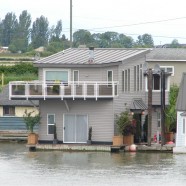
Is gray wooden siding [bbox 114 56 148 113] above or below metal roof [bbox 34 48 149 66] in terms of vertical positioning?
below

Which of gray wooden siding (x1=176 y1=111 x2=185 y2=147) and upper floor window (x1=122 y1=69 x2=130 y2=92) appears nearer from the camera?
gray wooden siding (x1=176 y1=111 x2=185 y2=147)

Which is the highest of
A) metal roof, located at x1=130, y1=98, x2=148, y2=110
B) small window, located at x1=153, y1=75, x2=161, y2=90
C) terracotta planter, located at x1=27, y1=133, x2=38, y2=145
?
small window, located at x1=153, y1=75, x2=161, y2=90

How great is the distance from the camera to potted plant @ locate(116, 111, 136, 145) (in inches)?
2440

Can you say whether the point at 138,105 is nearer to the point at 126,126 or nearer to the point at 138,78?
the point at 138,78

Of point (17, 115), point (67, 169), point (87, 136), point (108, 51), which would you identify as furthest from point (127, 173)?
point (17, 115)

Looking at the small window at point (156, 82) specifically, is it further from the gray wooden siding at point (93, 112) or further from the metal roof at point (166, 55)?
the metal roof at point (166, 55)

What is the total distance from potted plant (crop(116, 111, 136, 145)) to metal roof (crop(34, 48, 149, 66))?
10.6ft

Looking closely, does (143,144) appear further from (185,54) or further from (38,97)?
(185,54)

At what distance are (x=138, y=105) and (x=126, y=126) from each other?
366cm

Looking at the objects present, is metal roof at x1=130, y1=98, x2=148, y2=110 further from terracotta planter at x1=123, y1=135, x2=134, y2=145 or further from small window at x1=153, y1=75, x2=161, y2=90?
terracotta planter at x1=123, y1=135, x2=134, y2=145

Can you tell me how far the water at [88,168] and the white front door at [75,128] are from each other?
2.41 meters

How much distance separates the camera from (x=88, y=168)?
174 feet

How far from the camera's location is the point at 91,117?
63594mm

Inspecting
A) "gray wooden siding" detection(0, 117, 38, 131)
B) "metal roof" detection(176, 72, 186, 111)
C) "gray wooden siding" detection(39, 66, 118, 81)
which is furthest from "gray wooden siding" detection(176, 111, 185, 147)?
"gray wooden siding" detection(0, 117, 38, 131)
